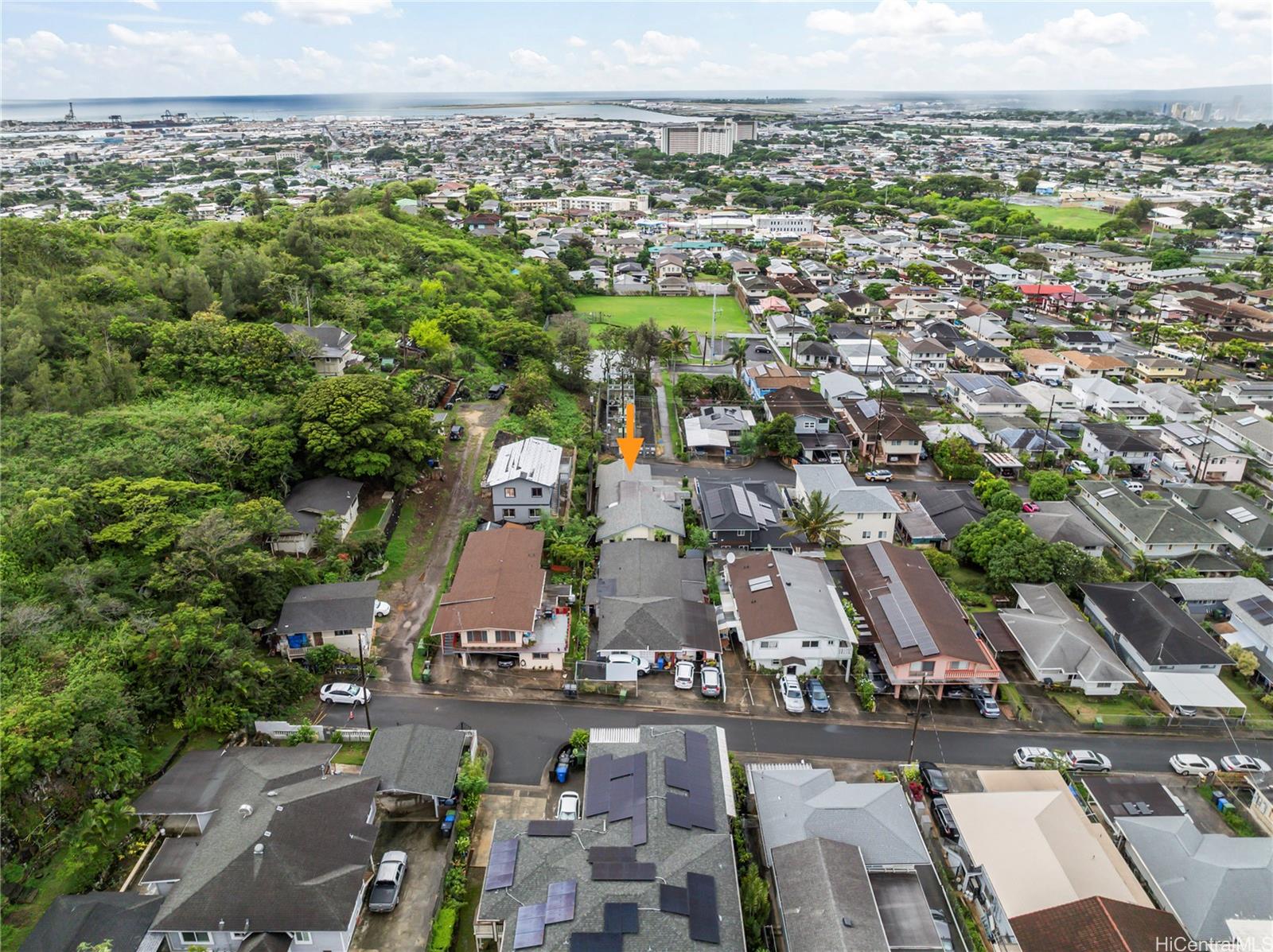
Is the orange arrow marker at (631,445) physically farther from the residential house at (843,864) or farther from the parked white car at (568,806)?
the residential house at (843,864)

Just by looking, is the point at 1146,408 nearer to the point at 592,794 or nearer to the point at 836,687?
the point at 836,687

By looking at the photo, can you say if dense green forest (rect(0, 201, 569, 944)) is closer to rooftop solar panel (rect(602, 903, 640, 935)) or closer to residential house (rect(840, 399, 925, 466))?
rooftop solar panel (rect(602, 903, 640, 935))

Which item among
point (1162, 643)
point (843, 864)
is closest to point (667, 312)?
point (1162, 643)

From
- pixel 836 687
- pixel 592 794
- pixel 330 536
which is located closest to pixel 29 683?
pixel 330 536

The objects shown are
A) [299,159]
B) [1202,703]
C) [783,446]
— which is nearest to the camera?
[1202,703]

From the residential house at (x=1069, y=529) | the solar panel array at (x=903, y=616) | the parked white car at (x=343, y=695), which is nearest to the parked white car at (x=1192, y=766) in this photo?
the solar panel array at (x=903, y=616)

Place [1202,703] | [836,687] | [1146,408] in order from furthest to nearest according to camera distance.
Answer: [1146,408], [836,687], [1202,703]
